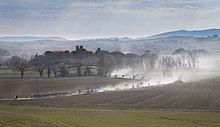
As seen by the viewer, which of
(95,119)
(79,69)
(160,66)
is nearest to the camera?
(95,119)

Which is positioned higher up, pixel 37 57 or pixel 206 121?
pixel 37 57

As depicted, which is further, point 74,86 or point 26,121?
point 74,86

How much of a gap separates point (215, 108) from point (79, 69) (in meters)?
90.5

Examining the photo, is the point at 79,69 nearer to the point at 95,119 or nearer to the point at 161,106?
the point at 161,106

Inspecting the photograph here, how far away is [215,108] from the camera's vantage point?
72625mm

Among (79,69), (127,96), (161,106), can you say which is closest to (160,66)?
(79,69)

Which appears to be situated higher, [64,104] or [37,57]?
[37,57]

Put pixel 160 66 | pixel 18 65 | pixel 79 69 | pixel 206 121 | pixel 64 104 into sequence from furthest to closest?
pixel 160 66 < pixel 18 65 < pixel 79 69 < pixel 64 104 < pixel 206 121

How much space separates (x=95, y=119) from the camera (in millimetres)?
50500

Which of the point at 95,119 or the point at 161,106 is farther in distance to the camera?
the point at 161,106

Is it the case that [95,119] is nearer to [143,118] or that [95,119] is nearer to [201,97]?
[143,118]

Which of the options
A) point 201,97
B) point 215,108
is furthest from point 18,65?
point 215,108

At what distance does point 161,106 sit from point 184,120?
21319 millimetres

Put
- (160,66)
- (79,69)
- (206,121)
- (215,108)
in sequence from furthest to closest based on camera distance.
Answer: (160,66)
(79,69)
(215,108)
(206,121)
